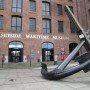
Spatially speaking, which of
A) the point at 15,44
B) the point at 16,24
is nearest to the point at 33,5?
the point at 16,24

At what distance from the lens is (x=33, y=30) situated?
2752 centimetres

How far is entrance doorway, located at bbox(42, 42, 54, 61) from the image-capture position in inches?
1093

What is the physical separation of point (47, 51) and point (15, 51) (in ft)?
16.6

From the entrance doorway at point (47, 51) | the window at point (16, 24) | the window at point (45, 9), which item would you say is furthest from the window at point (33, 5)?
the entrance doorway at point (47, 51)

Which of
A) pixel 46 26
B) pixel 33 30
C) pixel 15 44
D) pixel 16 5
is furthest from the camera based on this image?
pixel 46 26

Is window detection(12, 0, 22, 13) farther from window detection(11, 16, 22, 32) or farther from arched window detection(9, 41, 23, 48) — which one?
arched window detection(9, 41, 23, 48)

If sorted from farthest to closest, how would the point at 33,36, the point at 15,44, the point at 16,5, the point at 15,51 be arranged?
the point at 16,5
the point at 33,36
the point at 15,51
the point at 15,44

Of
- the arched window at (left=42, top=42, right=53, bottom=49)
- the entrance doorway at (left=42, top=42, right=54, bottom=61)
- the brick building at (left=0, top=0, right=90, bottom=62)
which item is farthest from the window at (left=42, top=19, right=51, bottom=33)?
the entrance doorway at (left=42, top=42, right=54, bottom=61)

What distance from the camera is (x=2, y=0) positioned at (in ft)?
88.0

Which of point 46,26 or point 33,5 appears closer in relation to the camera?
point 33,5

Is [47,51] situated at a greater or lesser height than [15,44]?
lesser

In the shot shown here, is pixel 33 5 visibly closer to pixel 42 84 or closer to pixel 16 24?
pixel 16 24

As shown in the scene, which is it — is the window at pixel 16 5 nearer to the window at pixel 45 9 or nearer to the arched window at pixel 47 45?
the window at pixel 45 9

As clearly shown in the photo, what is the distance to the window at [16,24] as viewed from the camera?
26.7 m
